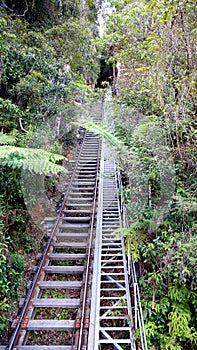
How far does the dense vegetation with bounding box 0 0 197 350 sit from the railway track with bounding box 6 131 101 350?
0.40 m

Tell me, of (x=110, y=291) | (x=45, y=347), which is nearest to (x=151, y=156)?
(x=110, y=291)

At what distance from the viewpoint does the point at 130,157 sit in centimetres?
411

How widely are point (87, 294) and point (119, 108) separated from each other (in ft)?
15.5

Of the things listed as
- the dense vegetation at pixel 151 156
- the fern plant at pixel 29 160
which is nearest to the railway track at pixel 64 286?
the dense vegetation at pixel 151 156

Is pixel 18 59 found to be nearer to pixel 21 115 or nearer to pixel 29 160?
pixel 21 115

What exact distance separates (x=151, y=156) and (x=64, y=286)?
8.83 ft

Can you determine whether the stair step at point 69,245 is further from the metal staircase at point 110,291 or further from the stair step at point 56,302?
the stair step at point 56,302

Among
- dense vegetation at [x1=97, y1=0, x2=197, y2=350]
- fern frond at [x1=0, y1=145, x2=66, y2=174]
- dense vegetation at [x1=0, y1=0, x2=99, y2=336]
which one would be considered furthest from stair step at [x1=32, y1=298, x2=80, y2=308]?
fern frond at [x1=0, y1=145, x2=66, y2=174]

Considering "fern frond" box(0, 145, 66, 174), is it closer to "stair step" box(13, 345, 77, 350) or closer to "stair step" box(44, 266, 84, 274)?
"stair step" box(44, 266, 84, 274)

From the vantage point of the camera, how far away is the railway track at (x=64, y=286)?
3.35m

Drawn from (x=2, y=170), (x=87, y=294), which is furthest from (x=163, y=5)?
(x=87, y=294)

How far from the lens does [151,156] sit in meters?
4.12

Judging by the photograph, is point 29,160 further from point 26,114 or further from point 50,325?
point 26,114

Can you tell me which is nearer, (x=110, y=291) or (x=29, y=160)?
(x=29, y=160)
